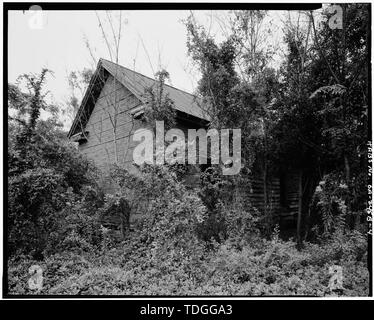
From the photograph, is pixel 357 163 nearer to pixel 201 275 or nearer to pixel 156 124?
pixel 201 275

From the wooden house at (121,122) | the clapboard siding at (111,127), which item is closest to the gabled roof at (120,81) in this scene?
the wooden house at (121,122)

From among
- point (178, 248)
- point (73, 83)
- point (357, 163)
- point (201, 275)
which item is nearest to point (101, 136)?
Answer: point (73, 83)

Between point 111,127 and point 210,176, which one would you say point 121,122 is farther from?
point 210,176

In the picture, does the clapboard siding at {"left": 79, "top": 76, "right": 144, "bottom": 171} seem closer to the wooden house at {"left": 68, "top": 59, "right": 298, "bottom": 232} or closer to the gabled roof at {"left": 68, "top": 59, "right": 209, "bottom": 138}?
the wooden house at {"left": 68, "top": 59, "right": 298, "bottom": 232}

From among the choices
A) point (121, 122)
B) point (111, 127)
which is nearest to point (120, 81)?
point (121, 122)

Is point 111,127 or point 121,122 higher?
point 121,122

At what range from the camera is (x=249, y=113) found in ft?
25.8

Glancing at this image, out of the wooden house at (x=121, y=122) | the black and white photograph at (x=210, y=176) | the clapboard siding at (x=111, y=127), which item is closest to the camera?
the black and white photograph at (x=210, y=176)

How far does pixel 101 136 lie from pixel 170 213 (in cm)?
690

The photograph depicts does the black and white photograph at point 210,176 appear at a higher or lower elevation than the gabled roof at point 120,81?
lower

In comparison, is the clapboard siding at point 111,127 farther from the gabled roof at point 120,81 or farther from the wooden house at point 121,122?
the gabled roof at point 120,81

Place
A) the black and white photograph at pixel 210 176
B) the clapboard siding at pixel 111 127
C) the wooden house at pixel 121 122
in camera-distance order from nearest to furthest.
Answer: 1. the black and white photograph at pixel 210 176
2. the wooden house at pixel 121 122
3. the clapboard siding at pixel 111 127

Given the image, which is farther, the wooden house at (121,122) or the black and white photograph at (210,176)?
the wooden house at (121,122)

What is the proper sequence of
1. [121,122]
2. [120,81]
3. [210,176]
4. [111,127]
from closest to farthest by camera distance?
[210,176] < [120,81] < [121,122] < [111,127]
